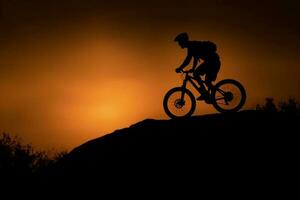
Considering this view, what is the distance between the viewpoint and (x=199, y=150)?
1505 cm

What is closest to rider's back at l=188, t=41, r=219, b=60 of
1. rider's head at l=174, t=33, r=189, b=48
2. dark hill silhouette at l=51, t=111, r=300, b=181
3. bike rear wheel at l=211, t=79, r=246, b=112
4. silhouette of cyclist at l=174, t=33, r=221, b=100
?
silhouette of cyclist at l=174, t=33, r=221, b=100

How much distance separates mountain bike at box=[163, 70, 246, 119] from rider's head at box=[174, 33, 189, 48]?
1.12m

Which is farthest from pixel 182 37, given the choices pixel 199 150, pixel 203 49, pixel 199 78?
pixel 199 150

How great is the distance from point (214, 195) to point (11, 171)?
1997 inches

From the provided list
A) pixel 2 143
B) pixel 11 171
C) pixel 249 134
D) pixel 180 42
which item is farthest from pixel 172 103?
pixel 2 143

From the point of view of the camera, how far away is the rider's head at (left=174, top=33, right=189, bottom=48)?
1758 centimetres

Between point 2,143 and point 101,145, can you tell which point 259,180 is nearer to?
point 101,145

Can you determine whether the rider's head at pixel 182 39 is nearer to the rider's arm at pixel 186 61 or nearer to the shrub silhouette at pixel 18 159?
the rider's arm at pixel 186 61

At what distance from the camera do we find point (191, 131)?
16172 mm

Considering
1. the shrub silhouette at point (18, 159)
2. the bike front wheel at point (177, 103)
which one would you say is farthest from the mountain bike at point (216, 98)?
the shrub silhouette at point (18, 159)

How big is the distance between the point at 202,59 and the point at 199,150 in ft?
14.1

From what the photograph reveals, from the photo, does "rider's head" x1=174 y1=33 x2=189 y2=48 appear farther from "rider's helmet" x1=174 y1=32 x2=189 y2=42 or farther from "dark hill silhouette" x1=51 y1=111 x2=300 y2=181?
"dark hill silhouette" x1=51 y1=111 x2=300 y2=181

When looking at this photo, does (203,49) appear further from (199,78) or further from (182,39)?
(199,78)

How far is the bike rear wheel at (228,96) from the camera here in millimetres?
18203
